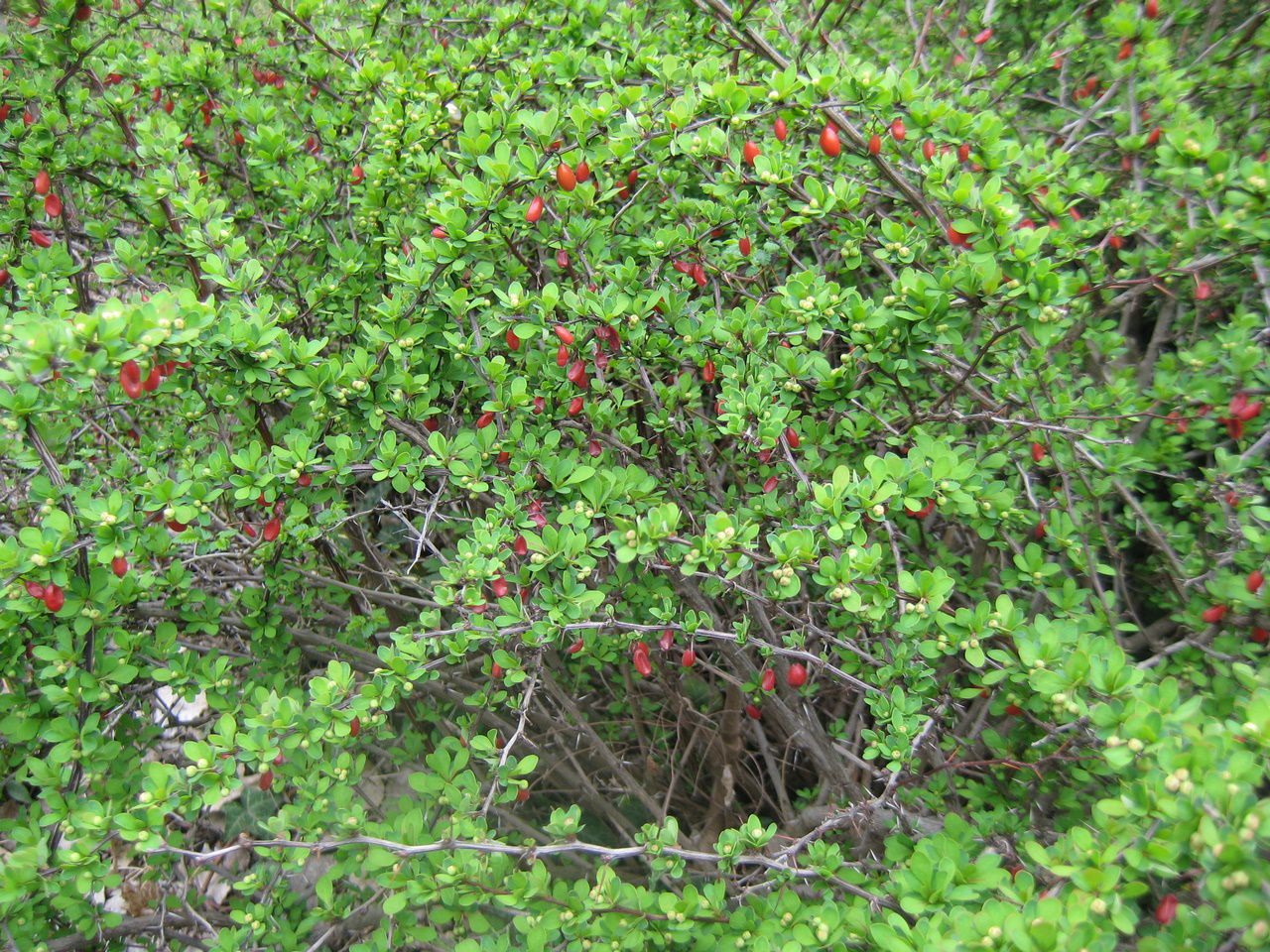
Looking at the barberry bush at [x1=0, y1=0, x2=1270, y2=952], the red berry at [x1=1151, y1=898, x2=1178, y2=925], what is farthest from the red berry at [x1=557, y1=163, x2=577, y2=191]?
the red berry at [x1=1151, y1=898, x2=1178, y2=925]

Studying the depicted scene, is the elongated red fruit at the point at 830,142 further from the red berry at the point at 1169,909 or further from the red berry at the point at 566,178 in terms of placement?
the red berry at the point at 1169,909

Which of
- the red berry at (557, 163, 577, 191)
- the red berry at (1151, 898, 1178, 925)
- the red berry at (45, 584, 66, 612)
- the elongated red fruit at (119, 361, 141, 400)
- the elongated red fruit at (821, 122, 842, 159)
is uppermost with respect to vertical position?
the elongated red fruit at (821, 122, 842, 159)

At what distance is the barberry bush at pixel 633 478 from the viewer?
1.75 metres

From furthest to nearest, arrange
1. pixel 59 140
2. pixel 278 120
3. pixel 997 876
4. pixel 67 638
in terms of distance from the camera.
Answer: pixel 278 120 → pixel 59 140 → pixel 67 638 → pixel 997 876

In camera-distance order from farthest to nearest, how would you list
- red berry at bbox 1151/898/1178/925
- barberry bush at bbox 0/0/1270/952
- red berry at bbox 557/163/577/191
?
red berry at bbox 557/163/577/191 → barberry bush at bbox 0/0/1270/952 → red berry at bbox 1151/898/1178/925

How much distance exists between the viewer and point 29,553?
1.81 meters

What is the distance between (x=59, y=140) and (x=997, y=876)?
2.94 meters

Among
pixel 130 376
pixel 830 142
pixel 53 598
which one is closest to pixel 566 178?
pixel 830 142

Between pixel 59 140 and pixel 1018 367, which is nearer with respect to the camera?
pixel 1018 367

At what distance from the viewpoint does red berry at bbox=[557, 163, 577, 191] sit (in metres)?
1.94

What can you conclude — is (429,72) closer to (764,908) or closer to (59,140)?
(59,140)

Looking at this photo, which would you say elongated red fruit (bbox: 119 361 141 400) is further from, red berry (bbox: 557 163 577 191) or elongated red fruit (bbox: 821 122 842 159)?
elongated red fruit (bbox: 821 122 842 159)

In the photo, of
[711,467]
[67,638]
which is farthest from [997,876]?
[67,638]

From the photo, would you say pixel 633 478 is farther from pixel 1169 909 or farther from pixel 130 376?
pixel 1169 909
